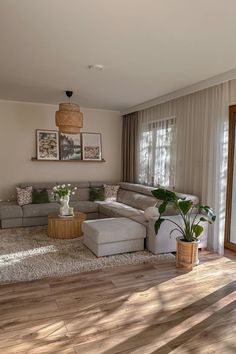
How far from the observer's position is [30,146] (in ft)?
19.7

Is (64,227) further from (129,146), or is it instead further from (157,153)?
(129,146)

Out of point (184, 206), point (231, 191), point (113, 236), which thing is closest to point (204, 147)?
point (231, 191)

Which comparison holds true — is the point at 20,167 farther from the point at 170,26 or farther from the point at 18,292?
the point at 170,26

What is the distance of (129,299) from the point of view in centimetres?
267

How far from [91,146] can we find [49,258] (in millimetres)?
3460

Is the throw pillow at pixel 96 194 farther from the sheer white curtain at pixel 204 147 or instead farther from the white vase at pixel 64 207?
the sheer white curtain at pixel 204 147

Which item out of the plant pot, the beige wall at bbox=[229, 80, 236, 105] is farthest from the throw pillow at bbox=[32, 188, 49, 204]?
the beige wall at bbox=[229, 80, 236, 105]

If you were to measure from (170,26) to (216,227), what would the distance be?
9.20ft

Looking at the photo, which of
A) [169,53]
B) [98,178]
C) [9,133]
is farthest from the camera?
[98,178]

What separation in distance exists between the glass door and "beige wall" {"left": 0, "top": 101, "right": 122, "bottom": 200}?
3330 millimetres

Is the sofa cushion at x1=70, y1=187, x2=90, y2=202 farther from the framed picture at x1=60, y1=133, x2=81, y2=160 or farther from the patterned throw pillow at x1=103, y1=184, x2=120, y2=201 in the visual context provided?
the framed picture at x1=60, y1=133, x2=81, y2=160

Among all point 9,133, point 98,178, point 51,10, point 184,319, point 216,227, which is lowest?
point 184,319

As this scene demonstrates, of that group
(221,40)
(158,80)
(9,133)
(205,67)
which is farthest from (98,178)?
(221,40)

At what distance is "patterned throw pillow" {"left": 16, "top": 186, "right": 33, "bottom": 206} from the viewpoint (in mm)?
5305
